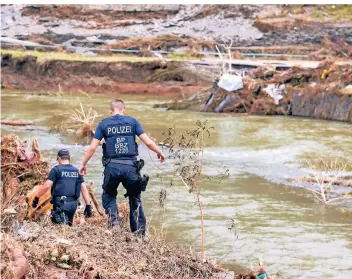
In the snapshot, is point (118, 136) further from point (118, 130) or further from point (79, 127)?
point (79, 127)

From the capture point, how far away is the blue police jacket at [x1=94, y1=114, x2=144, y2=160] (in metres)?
9.16

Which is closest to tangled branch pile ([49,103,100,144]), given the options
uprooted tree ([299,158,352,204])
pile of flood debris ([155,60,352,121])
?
uprooted tree ([299,158,352,204])

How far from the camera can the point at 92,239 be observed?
8.17m

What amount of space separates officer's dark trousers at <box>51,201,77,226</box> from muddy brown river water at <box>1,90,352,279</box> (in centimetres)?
176

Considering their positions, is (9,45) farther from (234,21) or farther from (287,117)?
(287,117)

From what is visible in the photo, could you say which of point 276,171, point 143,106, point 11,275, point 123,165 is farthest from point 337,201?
point 143,106

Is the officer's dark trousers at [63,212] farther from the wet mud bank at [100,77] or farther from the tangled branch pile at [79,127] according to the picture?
the wet mud bank at [100,77]

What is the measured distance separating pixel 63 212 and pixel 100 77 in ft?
120

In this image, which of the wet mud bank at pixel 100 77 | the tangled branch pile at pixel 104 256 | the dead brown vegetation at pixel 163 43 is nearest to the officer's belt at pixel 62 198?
the tangled branch pile at pixel 104 256

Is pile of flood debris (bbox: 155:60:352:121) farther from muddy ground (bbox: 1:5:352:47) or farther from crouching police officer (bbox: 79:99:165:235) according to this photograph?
muddy ground (bbox: 1:5:352:47)

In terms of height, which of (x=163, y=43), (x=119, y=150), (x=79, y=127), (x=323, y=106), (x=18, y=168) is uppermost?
(x=119, y=150)

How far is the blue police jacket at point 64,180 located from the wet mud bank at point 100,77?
32.7m

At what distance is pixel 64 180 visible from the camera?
30.1 feet

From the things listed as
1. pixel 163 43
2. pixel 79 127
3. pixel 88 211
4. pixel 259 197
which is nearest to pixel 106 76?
pixel 163 43
